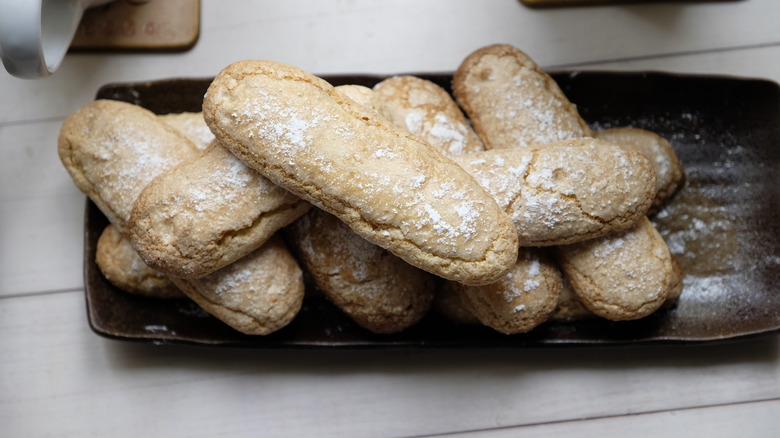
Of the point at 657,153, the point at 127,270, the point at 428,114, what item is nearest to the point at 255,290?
the point at 127,270

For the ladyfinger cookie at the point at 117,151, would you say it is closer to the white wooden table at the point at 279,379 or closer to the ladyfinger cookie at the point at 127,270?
the ladyfinger cookie at the point at 127,270

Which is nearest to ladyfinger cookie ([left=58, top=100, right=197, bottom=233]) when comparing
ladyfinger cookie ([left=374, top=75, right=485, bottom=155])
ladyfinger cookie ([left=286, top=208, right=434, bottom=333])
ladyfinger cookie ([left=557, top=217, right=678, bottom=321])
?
ladyfinger cookie ([left=286, top=208, right=434, bottom=333])

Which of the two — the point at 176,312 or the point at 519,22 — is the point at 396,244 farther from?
the point at 519,22

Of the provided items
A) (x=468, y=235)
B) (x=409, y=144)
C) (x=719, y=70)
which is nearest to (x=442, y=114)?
(x=409, y=144)


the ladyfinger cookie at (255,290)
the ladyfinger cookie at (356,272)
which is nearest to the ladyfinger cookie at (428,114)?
the ladyfinger cookie at (356,272)

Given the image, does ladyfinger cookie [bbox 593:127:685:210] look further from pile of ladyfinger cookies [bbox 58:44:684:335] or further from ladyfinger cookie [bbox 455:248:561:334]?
ladyfinger cookie [bbox 455:248:561:334]
